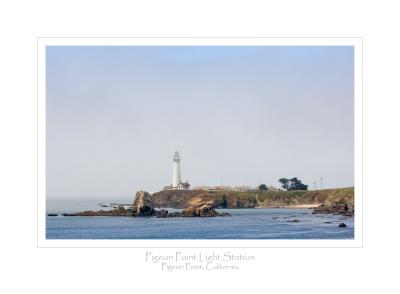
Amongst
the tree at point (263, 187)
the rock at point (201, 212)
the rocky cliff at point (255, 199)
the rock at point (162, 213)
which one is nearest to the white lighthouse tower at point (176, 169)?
the rocky cliff at point (255, 199)

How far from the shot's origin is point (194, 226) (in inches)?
737

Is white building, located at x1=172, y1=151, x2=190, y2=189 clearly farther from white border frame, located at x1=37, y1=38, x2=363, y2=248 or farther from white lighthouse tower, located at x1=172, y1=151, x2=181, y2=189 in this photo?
white border frame, located at x1=37, y1=38, x2=363, y2=248

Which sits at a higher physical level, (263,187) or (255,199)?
(263,187)

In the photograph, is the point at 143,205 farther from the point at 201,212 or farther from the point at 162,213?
the point at 201,212

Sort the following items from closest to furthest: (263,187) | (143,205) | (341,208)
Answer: (341,208), (143,205), (263,187)

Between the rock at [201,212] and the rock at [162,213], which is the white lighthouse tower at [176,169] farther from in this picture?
the rock at [201,212]

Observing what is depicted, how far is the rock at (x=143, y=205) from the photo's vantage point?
19.2 m

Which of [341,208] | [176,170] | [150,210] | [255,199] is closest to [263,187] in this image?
[255,199]

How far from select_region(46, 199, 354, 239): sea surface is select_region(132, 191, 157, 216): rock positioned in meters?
0.17

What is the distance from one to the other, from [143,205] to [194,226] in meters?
1.59
